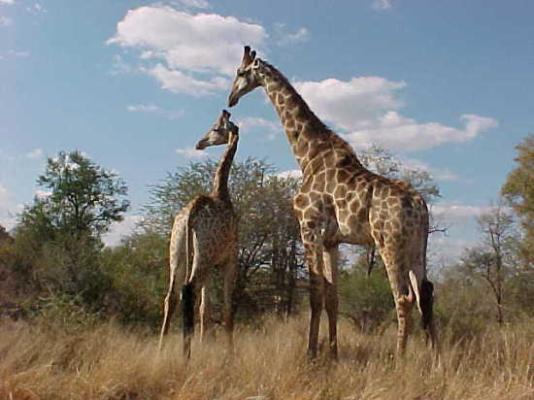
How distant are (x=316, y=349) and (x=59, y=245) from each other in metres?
8.94

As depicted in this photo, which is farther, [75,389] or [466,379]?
[466,379]

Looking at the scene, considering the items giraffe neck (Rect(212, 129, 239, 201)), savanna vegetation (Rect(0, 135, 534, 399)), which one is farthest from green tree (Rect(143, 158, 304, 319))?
giraffe neck (Rect(212, 129, 239, 201))

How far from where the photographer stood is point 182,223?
28.5ft

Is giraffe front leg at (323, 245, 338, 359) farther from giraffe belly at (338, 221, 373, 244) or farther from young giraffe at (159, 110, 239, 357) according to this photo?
young giraffe at (159, 110, 239, 357)

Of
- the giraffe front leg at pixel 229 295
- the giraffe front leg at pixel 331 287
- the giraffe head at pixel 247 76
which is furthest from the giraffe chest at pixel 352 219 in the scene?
the giraffe head at pixel 247 76

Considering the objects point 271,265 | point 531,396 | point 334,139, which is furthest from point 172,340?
point 271,265

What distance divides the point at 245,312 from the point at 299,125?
6.31 meters

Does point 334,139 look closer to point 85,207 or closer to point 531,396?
point 531,396

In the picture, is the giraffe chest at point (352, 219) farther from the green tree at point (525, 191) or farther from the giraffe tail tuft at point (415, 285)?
the green tree at point (525, 191)

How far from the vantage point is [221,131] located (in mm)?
10203

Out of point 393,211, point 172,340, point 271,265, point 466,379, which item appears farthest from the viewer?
point 271,265

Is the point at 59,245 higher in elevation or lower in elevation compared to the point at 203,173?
lower

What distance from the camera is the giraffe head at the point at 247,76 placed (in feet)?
31.3

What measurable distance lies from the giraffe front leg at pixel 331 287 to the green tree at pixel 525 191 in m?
14.3
